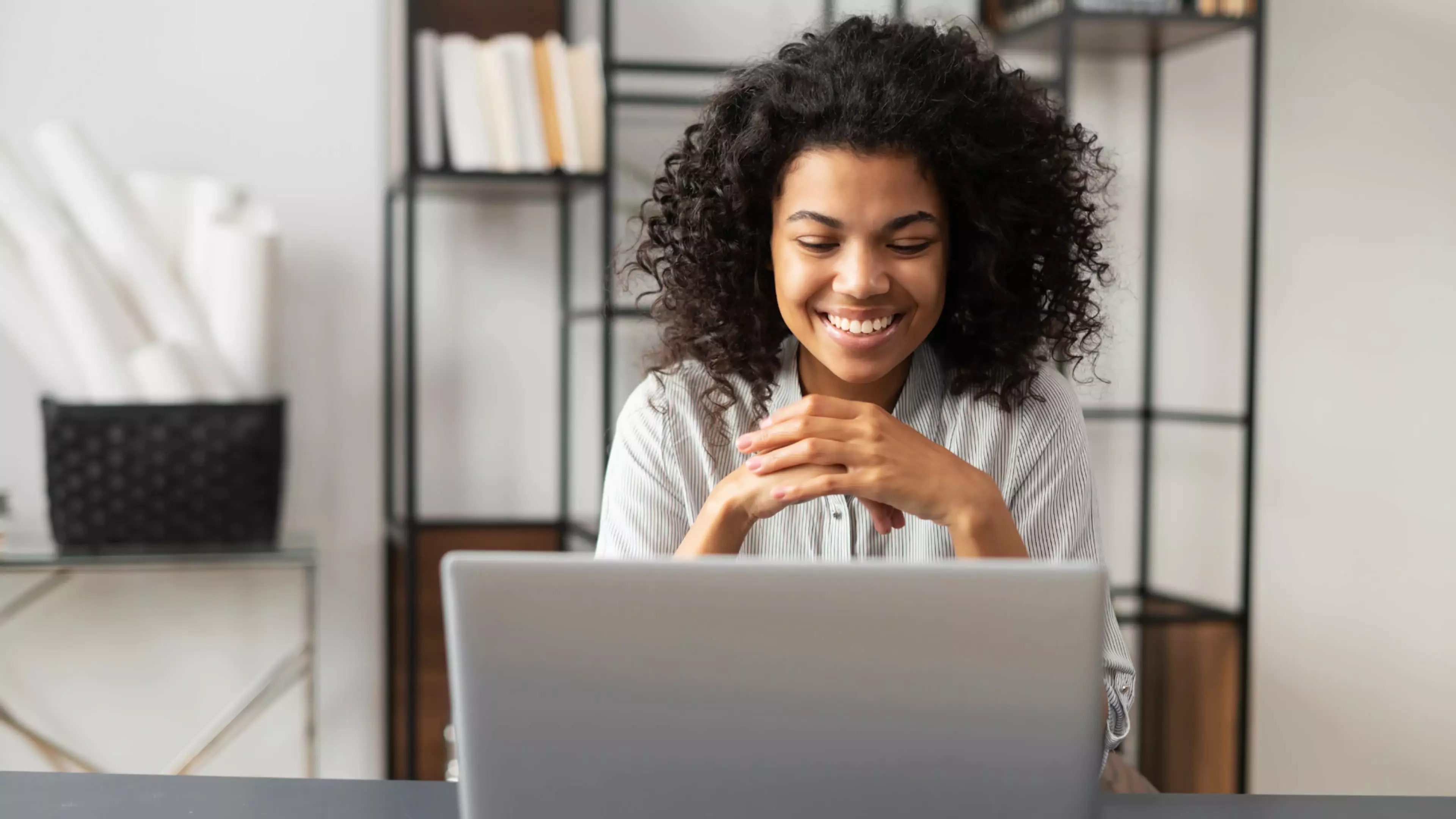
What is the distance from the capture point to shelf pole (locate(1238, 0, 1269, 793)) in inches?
96.7

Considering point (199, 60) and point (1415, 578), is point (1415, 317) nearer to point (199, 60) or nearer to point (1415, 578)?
point (1415, 578)

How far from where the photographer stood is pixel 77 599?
2463 millimetres

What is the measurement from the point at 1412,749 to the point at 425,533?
2.03 metres

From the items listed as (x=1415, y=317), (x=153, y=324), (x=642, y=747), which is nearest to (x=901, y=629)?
(x=642, y=747)

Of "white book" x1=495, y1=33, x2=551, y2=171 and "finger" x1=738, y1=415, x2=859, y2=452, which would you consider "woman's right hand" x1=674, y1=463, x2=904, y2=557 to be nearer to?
"finger" x1=738, y1=415, x2=859, y2=452

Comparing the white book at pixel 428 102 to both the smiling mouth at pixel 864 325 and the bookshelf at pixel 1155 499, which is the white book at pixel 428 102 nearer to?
the bookshelf at pixel 1155 499

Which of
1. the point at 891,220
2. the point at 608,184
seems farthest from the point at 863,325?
the point at 608,184

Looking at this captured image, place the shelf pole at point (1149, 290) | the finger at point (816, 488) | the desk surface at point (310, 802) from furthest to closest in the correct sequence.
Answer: the shelf pole at point (1149, 290) < the finger at point (816, 488) < the desk surface at point (310, 802)

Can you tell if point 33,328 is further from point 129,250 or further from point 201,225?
point 201,225

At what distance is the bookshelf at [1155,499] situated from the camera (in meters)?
2.46

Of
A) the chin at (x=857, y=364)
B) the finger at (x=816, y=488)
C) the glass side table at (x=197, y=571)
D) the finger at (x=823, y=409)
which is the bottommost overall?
the glass side table at (x=197, y=571)

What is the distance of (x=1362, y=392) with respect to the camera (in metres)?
2.73

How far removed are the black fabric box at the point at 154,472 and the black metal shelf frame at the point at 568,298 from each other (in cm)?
32

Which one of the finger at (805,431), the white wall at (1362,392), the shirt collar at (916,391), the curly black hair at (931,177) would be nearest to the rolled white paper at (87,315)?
the curly black hair at (931,177)
